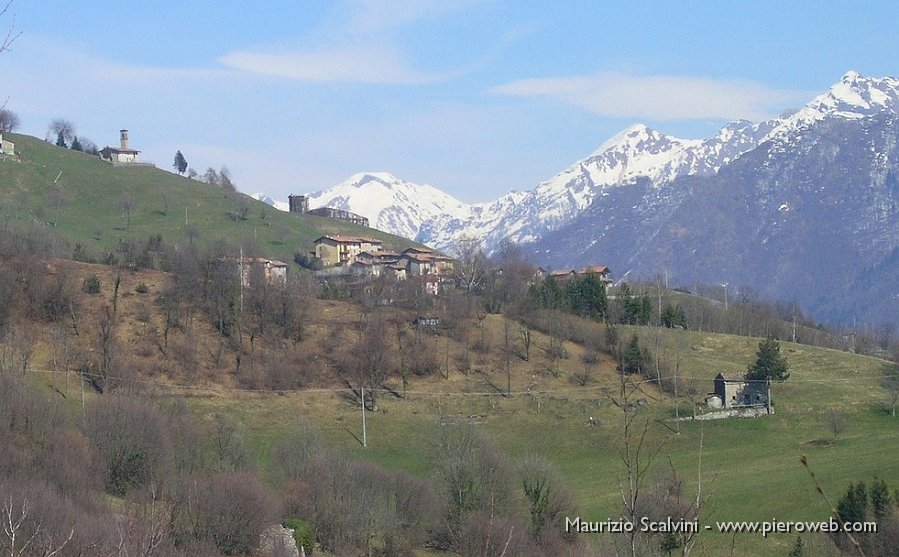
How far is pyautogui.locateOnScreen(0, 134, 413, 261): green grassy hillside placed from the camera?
125250mm

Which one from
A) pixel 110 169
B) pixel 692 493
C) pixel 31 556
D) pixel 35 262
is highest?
pixel 110 169

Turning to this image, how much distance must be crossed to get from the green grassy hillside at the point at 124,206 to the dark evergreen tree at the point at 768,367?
66.8 metres

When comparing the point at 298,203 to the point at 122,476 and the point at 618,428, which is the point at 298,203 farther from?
the point at 122,476

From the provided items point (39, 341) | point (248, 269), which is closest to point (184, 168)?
point (248, 269)

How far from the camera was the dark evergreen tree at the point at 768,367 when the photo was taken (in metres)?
71.8

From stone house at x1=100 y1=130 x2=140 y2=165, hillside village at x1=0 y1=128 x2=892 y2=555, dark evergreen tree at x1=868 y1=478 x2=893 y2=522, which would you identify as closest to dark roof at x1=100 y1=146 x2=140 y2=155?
stone house at x1=100 y1=130 x2=140 y2=165

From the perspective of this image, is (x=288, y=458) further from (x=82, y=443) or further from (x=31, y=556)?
(x=31, y=556)

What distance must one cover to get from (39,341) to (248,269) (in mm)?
22810

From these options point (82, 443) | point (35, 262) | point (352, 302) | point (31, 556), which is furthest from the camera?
point (352, 302)

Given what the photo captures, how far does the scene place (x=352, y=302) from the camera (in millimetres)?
87875

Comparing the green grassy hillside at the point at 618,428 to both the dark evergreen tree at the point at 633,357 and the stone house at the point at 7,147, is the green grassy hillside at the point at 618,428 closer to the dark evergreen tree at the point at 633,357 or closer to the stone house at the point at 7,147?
the dark evergreen tree at the point at 633,357

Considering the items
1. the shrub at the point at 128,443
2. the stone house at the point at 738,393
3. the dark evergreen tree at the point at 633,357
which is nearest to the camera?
the shrub at the point at 128,443

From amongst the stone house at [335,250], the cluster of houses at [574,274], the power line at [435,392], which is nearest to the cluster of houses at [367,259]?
the stone house at [335,250]

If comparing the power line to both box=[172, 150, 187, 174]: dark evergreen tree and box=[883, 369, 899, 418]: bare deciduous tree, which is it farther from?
box=[172, 150, 187, 174]: dark evergreen tree
